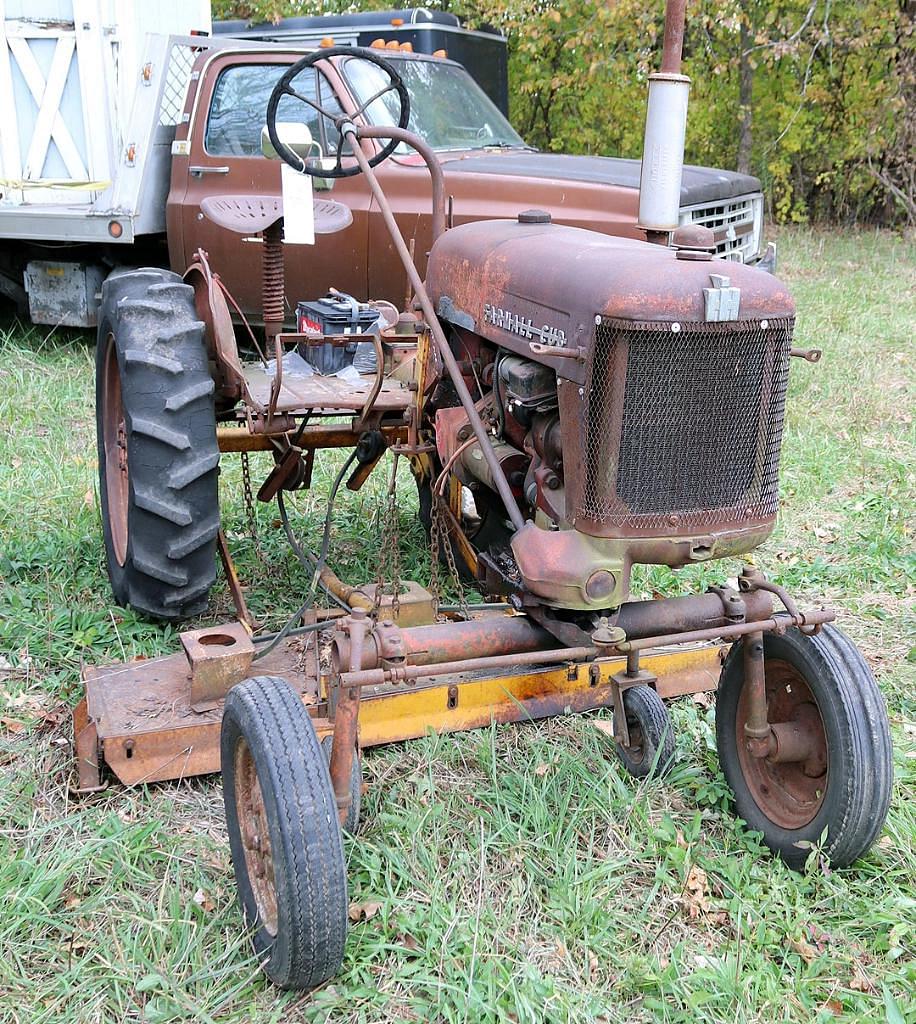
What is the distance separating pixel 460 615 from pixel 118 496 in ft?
4.55

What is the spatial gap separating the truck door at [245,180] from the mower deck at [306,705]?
13.2 feet

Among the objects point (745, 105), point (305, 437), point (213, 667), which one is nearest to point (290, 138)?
point (305, 437)

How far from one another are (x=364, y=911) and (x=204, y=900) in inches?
15.1

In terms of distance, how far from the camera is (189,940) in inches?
→ 98.0

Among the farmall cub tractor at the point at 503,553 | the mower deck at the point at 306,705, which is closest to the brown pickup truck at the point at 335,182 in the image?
the farmall cub tractor at the point at 503,553

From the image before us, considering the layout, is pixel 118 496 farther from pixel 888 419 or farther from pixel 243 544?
pixel 888 419

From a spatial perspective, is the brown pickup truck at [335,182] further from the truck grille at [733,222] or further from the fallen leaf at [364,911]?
the fallen leaf at [364,911]

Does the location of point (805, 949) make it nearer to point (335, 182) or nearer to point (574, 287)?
point (574, 287)

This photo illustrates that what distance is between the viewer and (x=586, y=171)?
22.1 feet

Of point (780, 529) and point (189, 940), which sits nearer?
point (189, 940)

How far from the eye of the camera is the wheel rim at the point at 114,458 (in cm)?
402

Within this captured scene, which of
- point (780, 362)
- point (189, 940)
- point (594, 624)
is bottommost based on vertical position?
point (189, 940)

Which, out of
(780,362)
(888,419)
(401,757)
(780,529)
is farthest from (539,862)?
(888,419)

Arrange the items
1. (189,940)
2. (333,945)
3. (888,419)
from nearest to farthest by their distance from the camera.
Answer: (333,945), (189,940), (888,419)
